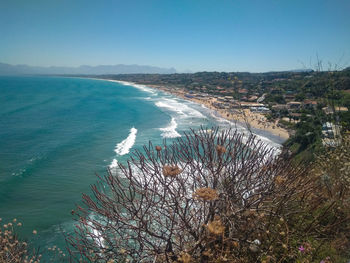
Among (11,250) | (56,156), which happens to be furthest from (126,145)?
(11,250)

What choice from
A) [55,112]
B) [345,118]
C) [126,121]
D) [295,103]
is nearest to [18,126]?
[55,112]

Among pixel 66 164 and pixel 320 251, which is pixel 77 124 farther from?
pixel 320 251

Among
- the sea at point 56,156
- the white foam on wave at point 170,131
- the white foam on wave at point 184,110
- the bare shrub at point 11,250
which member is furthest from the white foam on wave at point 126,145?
the white foam on wave at point 184,110

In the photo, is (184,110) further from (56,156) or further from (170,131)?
(56,156)

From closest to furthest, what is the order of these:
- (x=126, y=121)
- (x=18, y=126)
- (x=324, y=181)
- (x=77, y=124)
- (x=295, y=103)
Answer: (x=324, y=181) → (x=18, y=126) → (x=77, y=124) → (x=126, y=121) → (x=295, y=103)

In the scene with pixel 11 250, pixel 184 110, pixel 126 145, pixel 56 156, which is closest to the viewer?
pixel 11 250

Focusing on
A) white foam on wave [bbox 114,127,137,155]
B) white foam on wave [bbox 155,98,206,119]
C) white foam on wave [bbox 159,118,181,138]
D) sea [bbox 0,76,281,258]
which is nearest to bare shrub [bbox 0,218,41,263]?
sea [bbox 0,76,281,258]

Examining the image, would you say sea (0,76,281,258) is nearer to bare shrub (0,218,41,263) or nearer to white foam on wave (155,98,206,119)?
bare shrub (0,218,41,263)

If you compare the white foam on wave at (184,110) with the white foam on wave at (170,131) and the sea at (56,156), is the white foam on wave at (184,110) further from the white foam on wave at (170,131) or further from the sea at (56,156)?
the white foam on wave at (170,131)
